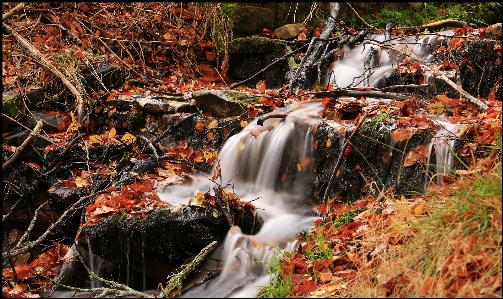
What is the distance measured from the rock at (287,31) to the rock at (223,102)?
2.99 meters

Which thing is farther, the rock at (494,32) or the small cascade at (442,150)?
the rock at (494,32)

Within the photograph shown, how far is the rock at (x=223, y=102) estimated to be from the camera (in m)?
5.86

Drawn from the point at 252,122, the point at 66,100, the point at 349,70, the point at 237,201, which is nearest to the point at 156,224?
the point at 237,201

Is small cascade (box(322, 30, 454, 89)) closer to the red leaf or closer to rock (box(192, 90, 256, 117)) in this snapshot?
rock (box(192, 90, 256, 117))

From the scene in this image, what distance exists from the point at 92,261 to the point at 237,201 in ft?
5.07

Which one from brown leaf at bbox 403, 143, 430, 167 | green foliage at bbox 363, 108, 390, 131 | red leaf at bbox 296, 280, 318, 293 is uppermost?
green foliage at bbox 363, 108, 390, 131

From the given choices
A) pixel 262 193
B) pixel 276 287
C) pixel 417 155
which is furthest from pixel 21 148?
pixel 417 155

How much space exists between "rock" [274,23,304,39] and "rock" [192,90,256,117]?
2991 mm

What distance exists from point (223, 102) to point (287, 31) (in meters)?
3.43

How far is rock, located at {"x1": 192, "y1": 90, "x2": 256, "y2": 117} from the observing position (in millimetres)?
5855

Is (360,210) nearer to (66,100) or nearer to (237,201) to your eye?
(237,201)

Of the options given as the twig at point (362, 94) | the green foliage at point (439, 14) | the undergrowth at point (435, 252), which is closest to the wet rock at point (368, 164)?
the twig at point (362, 94)

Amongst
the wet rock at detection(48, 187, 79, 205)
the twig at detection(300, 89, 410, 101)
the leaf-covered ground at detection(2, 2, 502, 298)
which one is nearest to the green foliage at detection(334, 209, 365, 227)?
the leaf-covered ground at detection(2, 2, 502, 298)

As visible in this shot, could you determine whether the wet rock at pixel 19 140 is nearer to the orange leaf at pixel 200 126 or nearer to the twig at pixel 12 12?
the orange leaf at pixel 200 126
